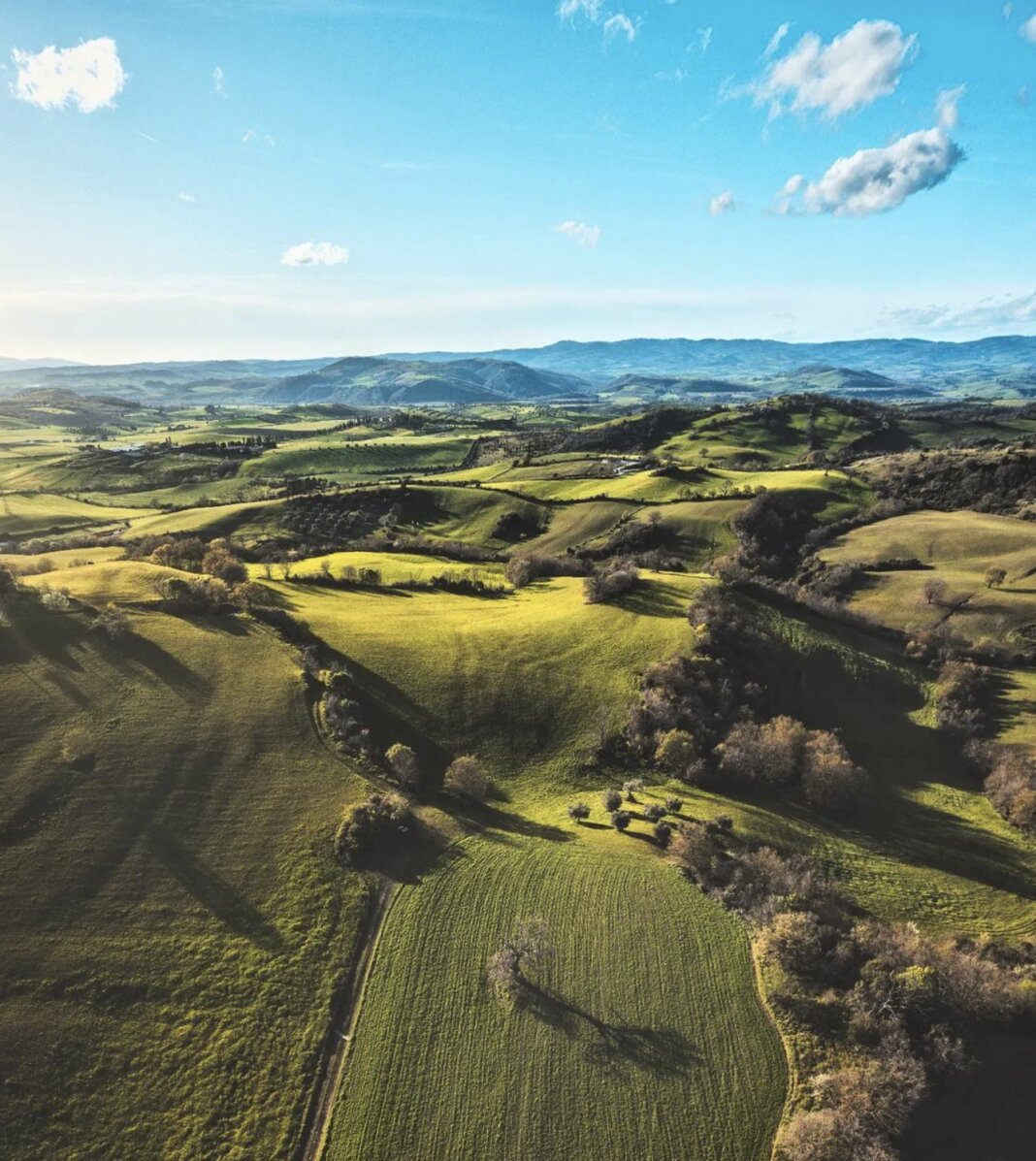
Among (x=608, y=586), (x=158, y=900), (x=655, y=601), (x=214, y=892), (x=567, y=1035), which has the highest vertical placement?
(x=158, y=900)

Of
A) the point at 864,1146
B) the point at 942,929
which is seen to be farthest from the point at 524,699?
the point at 864,1146

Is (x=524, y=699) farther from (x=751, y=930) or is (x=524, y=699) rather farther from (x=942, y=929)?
(x=942, y=929)

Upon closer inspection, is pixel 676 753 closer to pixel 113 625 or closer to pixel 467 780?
pixel 467 780

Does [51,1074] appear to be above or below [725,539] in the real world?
above

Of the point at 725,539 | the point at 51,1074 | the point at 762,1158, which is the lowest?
the point at 725,539

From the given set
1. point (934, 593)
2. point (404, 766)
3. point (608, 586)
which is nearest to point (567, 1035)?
point (404, 766)

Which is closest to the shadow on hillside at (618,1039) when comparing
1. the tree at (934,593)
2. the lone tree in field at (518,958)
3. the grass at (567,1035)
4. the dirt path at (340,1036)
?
the grass at (567,1035)

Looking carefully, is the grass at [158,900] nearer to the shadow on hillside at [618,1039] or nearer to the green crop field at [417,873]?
the green crop field at [417,873]
